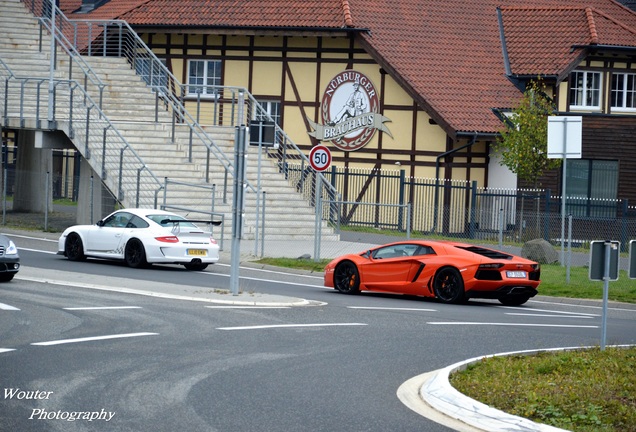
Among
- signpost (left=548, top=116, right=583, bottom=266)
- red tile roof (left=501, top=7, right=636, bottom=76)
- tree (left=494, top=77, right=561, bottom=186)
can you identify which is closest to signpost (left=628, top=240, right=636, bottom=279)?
signpost (left=548, top=116, right=583, bottom=266)

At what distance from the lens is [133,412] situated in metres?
9.70

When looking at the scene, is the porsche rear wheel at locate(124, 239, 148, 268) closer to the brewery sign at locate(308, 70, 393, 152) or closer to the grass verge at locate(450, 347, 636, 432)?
the grass verge at locate(450, 347, 636, 432)

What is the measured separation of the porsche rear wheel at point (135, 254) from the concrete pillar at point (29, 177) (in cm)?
1439

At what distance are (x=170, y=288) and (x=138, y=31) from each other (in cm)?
2551

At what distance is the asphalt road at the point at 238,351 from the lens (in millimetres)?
9750

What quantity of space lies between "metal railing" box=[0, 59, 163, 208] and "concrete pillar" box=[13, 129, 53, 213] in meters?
2.96

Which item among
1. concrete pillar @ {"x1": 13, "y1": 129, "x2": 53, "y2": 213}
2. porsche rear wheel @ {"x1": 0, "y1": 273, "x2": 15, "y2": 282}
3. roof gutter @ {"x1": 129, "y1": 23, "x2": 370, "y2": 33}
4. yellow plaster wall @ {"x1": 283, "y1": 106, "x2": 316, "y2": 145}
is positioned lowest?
porsche rear wheel @ {"x1": 0, "y1": 273, "x2": 15, "y2": 282}

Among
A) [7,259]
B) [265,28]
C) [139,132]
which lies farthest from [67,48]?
[7,259]

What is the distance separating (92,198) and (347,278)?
41.2ft

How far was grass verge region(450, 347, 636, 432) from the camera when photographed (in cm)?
968

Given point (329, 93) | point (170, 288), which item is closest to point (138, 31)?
point (329, 93)

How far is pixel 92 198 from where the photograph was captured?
3353cm

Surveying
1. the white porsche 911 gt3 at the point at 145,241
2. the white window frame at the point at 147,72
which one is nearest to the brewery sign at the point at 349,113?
the white window frame at the point at 147,72

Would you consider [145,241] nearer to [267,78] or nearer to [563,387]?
[563,387]
